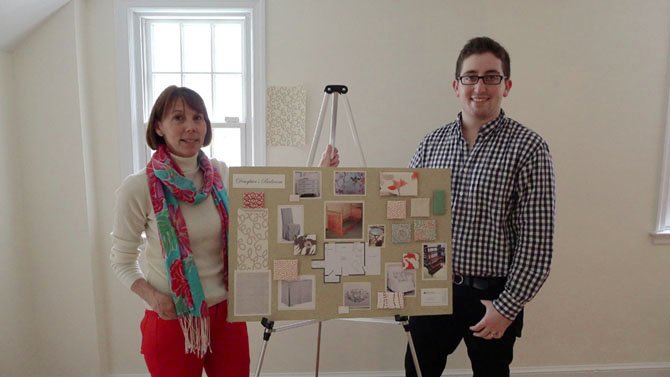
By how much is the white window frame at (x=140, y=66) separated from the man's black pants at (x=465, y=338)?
126cm

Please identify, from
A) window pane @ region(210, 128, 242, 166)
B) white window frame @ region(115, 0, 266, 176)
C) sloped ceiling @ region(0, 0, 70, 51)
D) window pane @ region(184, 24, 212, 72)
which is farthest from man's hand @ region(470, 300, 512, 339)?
sloped ceiling @ region(0, 0, 70, 51)

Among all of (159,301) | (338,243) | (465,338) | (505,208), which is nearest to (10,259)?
(159,301)

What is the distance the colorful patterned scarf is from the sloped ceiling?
123 cm

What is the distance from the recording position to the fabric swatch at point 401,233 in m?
1.29

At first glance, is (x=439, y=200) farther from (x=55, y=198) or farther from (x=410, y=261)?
(x=55, y=198)

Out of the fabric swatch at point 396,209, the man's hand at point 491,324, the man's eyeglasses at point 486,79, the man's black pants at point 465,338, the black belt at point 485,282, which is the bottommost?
the man's black pants at point 465,338

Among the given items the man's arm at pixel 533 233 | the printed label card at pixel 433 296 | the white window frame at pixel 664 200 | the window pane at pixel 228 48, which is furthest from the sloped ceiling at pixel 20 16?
the white window frame at pixel 664 200

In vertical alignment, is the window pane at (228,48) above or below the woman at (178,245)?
above

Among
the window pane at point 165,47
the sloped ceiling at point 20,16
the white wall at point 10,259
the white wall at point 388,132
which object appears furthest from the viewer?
the window pane at point 165,47

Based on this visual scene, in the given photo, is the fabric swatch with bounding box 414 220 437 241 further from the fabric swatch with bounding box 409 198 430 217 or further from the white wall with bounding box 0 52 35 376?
the white wall with bounding box 0 52 35 376

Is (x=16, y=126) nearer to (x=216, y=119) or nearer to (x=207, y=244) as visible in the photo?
(x=216, y=119)

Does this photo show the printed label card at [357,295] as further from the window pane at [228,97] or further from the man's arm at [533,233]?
the window pane at [228,97]

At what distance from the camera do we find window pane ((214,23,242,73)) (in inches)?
84.5

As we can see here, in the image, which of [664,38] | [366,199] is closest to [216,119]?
[366,199]
